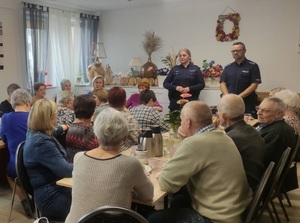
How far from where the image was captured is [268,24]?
560 cm

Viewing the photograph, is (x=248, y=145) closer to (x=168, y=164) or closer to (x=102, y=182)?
(x=168, y=164)

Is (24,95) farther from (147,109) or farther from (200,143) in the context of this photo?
(200,143)

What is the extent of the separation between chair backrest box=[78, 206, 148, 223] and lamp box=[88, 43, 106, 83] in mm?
5373

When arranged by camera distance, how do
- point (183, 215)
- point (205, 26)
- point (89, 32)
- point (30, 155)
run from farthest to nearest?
point (89, 32) → point (205, 26) → point (30, 155) → point (183, 215)

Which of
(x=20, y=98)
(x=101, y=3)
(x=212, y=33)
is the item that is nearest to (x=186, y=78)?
(x=212, y=33)

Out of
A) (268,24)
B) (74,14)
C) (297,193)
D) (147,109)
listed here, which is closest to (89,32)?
(74,14)

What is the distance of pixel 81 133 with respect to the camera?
2.39 meters

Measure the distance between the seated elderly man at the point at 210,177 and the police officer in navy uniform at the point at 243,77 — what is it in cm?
A: 276

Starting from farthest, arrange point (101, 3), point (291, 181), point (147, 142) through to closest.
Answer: point (101, 3) → point (291, 181) → point (147, 142)

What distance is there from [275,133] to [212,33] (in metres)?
4.09

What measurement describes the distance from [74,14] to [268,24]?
409 centimetres

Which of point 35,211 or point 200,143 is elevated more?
point 200,143

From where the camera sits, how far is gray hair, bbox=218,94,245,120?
7.27 ft

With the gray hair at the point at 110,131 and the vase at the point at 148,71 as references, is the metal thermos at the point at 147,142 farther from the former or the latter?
the vase at the point at 148,71
